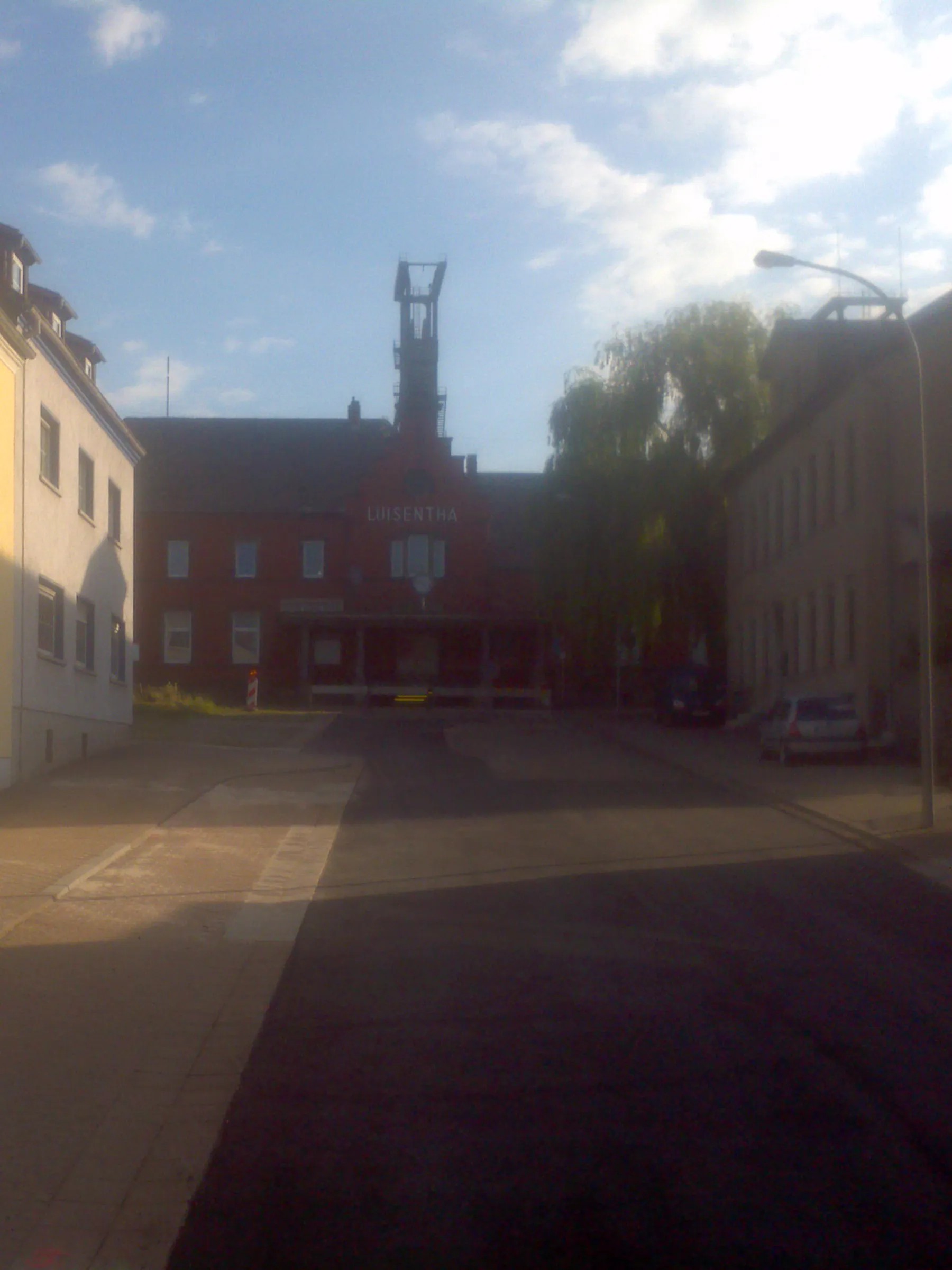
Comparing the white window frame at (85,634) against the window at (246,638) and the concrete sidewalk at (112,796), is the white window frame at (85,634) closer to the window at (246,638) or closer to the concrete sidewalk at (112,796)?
the concrete sidewalk at (112,796)

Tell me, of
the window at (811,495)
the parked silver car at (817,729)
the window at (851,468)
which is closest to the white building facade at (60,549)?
the parked silver car at (817,729)

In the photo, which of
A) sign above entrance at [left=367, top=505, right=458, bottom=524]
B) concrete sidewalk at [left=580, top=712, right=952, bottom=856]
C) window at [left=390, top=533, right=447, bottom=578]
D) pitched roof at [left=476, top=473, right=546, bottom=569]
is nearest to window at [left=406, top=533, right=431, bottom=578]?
window at [left=390, top=533, right=447, bottom=578]

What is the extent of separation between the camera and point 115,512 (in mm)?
30234

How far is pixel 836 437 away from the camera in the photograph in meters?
33.7

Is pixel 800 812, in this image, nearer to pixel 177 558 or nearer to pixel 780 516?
pixel 780 516

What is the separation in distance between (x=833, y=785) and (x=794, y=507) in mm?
16803

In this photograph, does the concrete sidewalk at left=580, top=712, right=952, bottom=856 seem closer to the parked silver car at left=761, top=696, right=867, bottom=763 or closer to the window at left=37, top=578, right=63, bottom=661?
the parked silver car at left=761, top=696, right=867, bottom=763

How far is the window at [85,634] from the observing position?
2639cm

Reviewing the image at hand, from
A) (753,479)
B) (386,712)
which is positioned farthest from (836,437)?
(386,712)

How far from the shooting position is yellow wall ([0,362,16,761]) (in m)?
20.3

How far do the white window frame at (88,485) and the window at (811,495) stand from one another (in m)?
17.9

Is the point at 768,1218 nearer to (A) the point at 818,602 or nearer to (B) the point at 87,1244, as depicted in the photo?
(B) the point at 87,1244

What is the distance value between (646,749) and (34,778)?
1397 centimetres

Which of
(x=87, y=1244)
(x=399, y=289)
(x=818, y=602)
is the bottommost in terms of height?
(x=87, y=1244)
